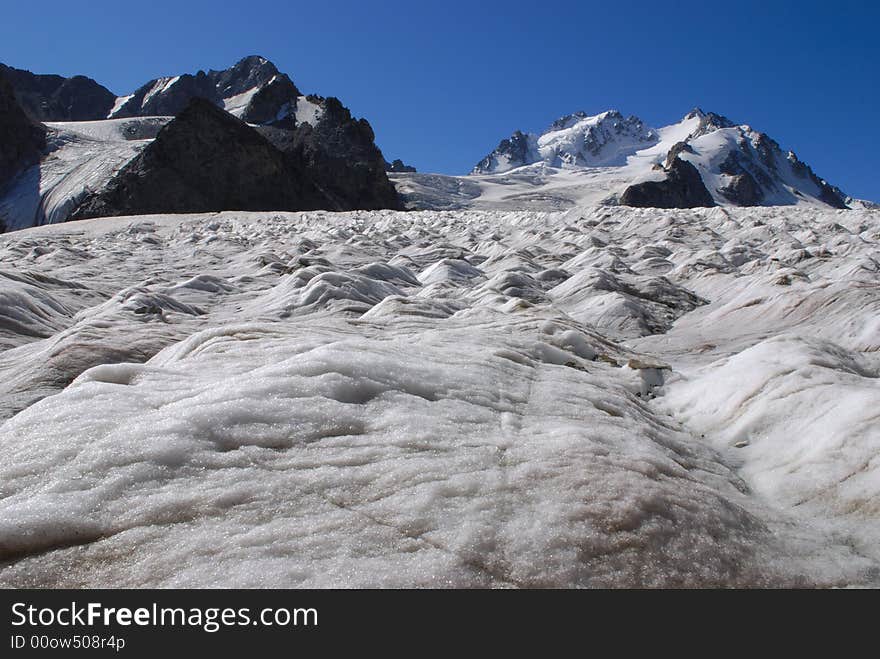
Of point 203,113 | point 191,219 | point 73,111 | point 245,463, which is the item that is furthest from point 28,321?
point 73,111

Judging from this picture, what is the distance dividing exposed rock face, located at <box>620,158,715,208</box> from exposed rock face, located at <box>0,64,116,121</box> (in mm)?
68974

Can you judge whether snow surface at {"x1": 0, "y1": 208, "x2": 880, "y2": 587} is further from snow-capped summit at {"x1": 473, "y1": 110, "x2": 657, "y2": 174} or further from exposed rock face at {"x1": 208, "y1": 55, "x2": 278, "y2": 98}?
snow-capped summit at {"x1": 473, "y1": 110, "x2": 657, "y2": 174}

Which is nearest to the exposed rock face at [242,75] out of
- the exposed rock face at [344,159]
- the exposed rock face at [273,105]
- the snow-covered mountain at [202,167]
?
the exposed rock face at [273,105]

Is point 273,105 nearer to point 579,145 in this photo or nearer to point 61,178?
point 61,178

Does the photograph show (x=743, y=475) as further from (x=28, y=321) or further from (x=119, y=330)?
(x=28, y=321)

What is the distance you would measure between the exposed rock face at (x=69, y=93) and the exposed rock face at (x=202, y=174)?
49.7 metres

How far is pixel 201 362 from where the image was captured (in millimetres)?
2381

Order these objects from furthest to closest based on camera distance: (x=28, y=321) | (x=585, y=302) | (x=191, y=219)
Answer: (x=191, y=219), (x=585, y=302), (x=28, y=321)

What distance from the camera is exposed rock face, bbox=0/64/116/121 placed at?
72.1m

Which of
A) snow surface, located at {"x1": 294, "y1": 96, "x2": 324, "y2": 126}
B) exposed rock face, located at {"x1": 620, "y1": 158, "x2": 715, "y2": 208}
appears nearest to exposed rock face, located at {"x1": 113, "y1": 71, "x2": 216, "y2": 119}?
snow surface, located at {"x1": 294, "y1": 96, "x2": 324, "y2": 126}

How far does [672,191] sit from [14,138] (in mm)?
68941

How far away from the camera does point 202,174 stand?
33.7 metres

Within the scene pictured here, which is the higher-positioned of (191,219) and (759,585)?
(191,219)

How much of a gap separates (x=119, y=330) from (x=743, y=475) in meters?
3.38
